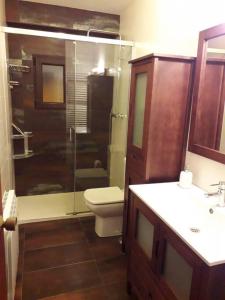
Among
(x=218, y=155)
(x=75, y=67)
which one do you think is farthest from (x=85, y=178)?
(x=218, y=155)

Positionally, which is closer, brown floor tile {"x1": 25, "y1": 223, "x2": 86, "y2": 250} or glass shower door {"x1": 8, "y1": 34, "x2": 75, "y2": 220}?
brown floor tile {"x1": 25, "y1": 223, "x2": 86, "y2": 250}

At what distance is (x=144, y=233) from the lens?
161 centimetres

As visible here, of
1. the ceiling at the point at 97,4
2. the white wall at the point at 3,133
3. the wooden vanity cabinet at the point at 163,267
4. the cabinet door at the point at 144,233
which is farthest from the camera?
the ceiling at the point at 97,4

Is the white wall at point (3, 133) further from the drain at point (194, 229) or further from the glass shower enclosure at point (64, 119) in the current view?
the drain at point (194, 229)

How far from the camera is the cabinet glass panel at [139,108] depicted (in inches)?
73.2

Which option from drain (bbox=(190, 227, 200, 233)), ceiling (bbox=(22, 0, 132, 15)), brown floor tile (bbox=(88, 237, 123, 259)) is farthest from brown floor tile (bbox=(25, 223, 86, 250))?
ceiling (bbox=(22, 0, 132, 15))

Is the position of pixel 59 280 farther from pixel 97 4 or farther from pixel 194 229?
pixel 97 4

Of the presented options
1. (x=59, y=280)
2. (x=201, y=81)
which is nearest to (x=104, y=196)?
(x=59, y=280)

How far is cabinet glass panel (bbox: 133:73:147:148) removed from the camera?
1.86 metres

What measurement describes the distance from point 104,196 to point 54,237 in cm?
68

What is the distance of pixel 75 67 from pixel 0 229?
276 cm

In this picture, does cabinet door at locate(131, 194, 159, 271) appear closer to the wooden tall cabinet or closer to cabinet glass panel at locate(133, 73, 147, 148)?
the wooden tall cabinet

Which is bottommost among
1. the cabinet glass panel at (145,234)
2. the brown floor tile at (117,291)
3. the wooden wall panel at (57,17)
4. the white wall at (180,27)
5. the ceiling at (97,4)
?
the brown floor tile at (117,291)

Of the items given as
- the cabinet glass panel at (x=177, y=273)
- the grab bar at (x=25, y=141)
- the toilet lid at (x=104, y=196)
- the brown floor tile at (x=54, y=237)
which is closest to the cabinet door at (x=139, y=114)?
the toilet lid at (x=104, y=196)
